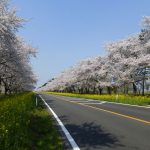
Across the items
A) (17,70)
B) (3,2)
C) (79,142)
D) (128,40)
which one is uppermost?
(128,40)

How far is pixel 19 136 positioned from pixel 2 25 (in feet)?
39.5

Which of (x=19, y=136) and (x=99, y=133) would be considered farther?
(x=99, y=133)

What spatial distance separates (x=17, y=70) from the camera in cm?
4319

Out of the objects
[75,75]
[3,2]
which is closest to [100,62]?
[75,75]

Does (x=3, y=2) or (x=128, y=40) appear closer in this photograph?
(x=3, y=2)

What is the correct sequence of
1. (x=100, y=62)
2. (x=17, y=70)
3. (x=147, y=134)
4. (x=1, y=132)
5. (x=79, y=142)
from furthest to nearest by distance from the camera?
1. (x=100, y=62)
2. (x=17, y=70)
3. (x=147, y=134)
4. (x=79, y=142)
5. (x=1, y=132)

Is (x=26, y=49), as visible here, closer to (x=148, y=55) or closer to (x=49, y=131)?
(x=148, y=55)

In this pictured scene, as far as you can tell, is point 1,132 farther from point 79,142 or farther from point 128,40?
point 128,40

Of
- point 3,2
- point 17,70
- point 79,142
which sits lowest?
point 79,142

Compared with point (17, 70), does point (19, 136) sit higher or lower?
lower

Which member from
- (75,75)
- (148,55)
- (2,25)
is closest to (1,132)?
(2,25)

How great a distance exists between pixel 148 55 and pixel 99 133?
121ft

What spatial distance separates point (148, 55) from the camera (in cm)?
4925

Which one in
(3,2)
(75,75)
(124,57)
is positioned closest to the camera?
(3,2)
